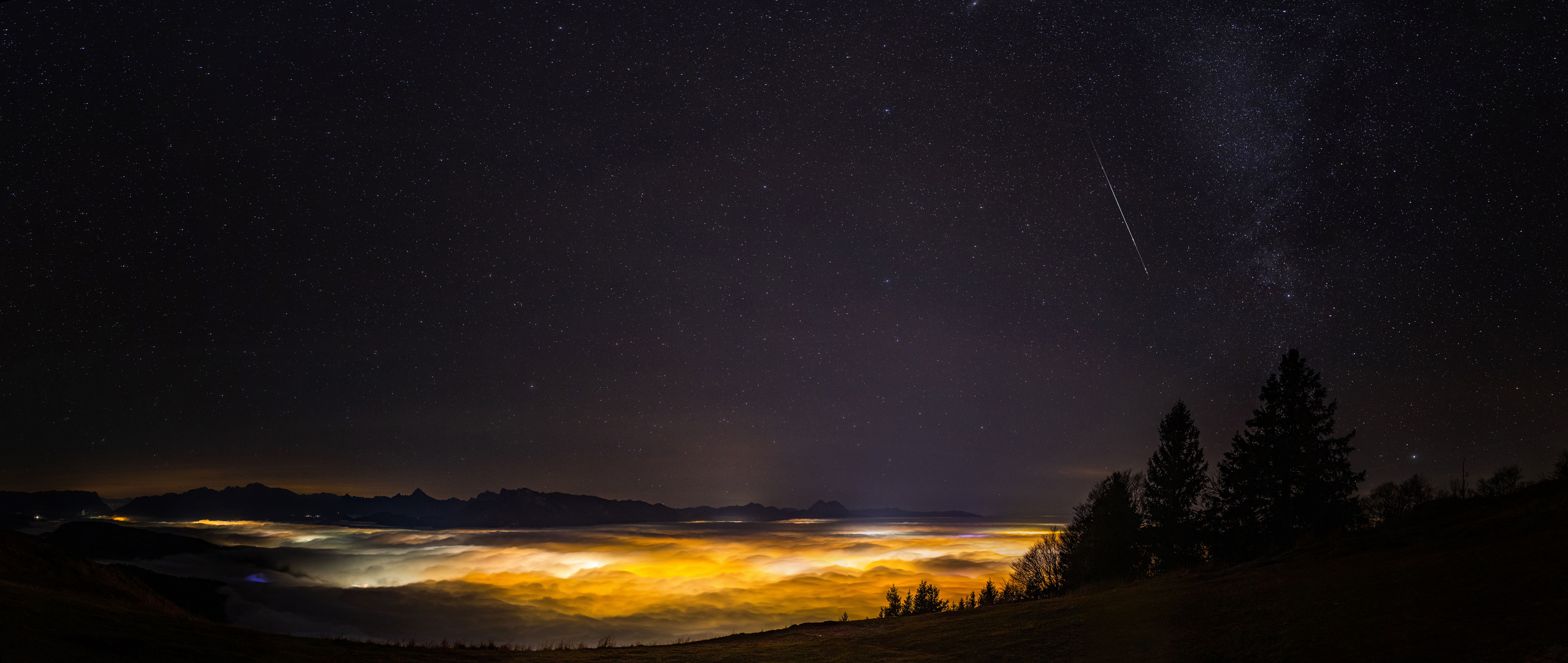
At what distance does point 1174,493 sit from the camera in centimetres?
4388

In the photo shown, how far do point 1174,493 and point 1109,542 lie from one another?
208 inches

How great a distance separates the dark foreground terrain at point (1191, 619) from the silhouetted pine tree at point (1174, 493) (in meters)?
18.9

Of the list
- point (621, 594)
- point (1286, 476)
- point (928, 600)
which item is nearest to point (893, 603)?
point (928, 600)

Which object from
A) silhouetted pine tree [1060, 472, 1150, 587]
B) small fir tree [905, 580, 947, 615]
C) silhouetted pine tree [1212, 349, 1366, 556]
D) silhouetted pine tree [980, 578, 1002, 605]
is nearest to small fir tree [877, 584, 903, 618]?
small fir tree [905, 580, 947, 615]

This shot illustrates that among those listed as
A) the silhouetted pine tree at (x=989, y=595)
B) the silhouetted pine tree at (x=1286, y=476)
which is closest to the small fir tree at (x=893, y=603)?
the silhouetted pine tree at (x=989, y=595)

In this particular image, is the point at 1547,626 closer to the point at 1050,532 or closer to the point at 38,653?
the point at 38,653

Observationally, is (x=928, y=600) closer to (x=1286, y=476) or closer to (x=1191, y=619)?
(x=1286, y=476)

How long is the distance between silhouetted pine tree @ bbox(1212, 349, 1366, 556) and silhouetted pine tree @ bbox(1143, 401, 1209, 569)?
241 cm

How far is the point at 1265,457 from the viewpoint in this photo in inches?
1528

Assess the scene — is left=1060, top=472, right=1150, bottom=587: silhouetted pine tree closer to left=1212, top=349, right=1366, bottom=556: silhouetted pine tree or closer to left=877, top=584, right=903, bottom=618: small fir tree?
left=1212, top=349, right=1366, bottom=556: silhouetted pine tree

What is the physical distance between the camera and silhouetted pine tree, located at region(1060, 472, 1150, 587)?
44156 millimetres

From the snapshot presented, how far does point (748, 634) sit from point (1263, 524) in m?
32.0

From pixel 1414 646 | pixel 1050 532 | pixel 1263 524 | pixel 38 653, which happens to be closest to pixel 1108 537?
pixel 1263 524

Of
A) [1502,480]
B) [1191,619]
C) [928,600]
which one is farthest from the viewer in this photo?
[928,600]
